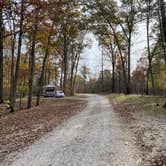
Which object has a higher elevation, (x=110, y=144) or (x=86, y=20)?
(x=86, y=20)

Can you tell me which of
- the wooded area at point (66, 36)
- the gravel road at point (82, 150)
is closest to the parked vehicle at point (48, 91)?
the wooded area at point (66, 36)

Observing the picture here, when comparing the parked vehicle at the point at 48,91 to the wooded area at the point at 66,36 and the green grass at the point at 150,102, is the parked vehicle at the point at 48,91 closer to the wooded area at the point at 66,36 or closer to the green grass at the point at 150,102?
the wooded area at the point at 66,36

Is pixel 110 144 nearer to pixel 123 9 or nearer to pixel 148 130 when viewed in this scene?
pixel 148 130

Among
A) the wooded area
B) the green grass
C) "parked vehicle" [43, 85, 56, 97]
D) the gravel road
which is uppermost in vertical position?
the wooded area

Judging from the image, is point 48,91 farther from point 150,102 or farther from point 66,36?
point 150,102

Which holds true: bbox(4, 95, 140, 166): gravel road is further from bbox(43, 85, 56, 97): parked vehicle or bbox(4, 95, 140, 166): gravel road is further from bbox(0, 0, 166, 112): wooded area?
bbox(43, 85, 56, 97): parked vehicle

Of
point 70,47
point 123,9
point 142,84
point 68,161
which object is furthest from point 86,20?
point 142,84

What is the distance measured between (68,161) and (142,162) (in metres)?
1.76

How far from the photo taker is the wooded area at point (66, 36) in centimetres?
1800

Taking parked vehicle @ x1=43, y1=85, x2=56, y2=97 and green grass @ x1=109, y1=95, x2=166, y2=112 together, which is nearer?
green grass @ x1=109, y1=95, x2=166, y2=112

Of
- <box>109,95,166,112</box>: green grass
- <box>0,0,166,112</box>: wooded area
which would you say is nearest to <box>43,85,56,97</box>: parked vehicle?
<box>0,0,166,112</box>: wooded area

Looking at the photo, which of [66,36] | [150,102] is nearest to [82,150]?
[150,102]

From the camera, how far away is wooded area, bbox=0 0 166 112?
18.0 meters

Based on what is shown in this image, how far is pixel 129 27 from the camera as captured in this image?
34844 mm
